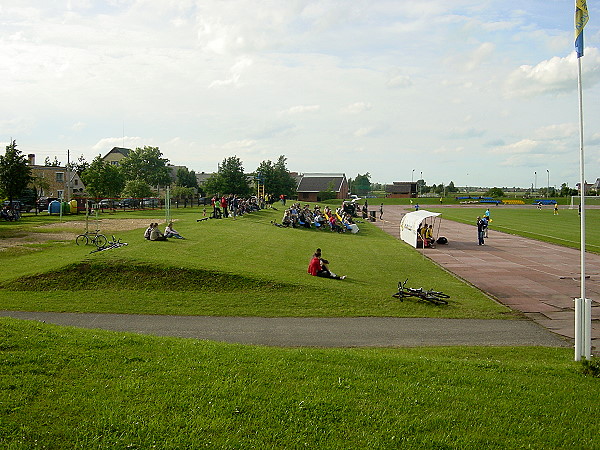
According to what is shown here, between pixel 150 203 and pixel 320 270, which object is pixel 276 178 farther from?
pixel 320 270

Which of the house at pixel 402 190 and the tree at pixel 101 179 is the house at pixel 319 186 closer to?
the house at pixel 402 190

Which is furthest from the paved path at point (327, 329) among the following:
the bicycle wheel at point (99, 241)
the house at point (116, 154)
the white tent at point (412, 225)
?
the house at point (116, 154)

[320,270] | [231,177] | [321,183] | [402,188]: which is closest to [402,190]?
[402,188]

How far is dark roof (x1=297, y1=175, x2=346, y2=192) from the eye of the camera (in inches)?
5113

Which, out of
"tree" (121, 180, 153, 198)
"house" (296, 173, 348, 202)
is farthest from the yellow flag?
"house" (296, 173, 348, 202)

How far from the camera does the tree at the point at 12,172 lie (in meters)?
50.5

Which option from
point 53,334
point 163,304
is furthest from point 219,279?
point 53,334

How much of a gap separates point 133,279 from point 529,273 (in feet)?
57.1

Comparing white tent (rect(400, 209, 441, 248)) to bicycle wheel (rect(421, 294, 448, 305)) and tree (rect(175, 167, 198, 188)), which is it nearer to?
bicycle wheel (rect(421, 294, 448, 305))

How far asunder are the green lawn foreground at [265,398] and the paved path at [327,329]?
10.6ft

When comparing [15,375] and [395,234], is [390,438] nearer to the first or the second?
[15,375]

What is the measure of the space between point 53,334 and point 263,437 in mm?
5078

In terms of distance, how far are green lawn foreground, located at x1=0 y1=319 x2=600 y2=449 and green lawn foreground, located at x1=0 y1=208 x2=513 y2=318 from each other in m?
6.54

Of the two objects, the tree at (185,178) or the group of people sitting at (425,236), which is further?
the tree at (185,178)
